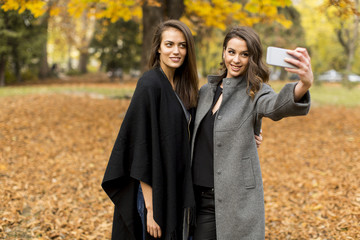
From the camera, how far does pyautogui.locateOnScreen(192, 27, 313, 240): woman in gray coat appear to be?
2.17 meters

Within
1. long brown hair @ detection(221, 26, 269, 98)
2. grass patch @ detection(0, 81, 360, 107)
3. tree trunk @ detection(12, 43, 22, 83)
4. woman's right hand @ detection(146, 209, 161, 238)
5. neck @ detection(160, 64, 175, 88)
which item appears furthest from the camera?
tree trunk @ detection(12, 43, 22, 83)

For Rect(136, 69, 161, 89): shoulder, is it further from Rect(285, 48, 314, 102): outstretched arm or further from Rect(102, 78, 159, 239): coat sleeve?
Rect(285, 48, 314, 102): outstretched arm

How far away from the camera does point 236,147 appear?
2.17 meters

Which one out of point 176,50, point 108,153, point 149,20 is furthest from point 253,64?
point 149,20

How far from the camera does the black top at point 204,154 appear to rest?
229 cm

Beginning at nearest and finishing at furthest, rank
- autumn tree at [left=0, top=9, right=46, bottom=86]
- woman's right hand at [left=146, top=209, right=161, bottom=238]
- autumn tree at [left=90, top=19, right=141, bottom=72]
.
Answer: woman's right hand at [left=146, top=209, right=161, bottom=238], autumn tree at [left=0, top=9, right=46, bottom=86], autumn tree at [left=90, top=19, right=141, bottom=72]

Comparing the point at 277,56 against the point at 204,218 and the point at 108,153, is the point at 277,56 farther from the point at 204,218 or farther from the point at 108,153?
the point at 108,153

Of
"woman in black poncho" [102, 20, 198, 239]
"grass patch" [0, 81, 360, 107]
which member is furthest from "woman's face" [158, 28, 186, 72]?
"grass patch" [0, 81, 360, 107]

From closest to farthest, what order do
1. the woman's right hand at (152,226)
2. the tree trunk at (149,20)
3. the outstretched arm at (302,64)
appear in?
the outstretched arm at (302,64), the woman's right hand at (152,226), the tree trunk at (149,20)

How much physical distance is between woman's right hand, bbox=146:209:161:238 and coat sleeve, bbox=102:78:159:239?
0.42ft

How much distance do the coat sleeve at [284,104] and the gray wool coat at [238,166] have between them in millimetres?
58

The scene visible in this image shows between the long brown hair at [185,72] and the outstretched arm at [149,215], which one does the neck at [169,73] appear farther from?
the outstretched arm at [149,215]

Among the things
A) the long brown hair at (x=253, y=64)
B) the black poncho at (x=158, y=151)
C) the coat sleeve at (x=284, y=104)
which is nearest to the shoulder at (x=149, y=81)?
the black poncho at (x=158, y=151)

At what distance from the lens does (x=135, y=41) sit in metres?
20.9
